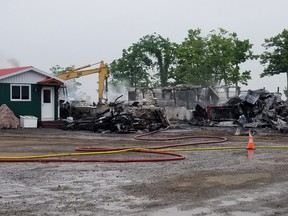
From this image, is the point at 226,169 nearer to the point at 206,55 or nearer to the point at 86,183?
the point at 86,183

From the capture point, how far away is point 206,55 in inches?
2088

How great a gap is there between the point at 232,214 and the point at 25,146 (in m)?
11.3

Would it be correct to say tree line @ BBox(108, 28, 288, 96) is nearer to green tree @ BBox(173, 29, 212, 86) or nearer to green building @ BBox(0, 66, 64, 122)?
green tree @ BBox(173, 29, 212, 86)

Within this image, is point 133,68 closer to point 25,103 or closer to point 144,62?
point 144,62

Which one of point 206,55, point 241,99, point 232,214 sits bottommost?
point 232,214

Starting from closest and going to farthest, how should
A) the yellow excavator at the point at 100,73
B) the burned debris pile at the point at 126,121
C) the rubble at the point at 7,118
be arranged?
the burned debris pile at the point at 126,121 → the rubble at the point at 7,118 → the yellow excavator at the point at 100,73

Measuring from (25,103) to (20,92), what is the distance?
0.78m

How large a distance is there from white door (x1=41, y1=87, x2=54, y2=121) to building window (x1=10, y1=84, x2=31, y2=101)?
985 millimetres

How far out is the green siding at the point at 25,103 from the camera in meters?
28.3

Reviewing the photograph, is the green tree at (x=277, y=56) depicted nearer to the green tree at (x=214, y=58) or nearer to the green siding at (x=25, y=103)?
the green tree at (x=214, y=58)

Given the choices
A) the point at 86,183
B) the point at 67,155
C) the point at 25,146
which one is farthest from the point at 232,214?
the point at 25,146

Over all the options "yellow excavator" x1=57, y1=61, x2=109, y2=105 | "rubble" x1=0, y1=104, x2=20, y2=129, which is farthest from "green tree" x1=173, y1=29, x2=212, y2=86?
"rubble" x1=0, y1=104, x2=20, y2=129

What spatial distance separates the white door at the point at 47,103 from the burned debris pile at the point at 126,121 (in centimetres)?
217

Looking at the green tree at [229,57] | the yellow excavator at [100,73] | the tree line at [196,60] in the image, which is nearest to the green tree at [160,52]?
the tree line at [196,60]
